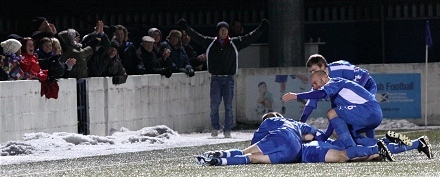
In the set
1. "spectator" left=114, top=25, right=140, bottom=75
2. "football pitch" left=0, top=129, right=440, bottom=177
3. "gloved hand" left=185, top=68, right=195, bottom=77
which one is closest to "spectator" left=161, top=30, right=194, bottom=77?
"gloved hand" left=185, top=68, right=195, bottom=77

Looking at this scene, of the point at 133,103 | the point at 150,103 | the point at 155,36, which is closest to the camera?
the point at 133,103

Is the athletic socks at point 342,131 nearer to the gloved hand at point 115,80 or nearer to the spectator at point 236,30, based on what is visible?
the gloved hand at point 115,80

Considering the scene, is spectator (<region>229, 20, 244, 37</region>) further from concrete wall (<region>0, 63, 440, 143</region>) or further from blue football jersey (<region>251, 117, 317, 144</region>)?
blue football jersey (<region>251, 117, 317, 144</region>)

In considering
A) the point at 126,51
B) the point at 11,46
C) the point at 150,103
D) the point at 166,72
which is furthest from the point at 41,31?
the point at 166,72

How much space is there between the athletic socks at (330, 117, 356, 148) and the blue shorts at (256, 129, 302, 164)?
1.67ft

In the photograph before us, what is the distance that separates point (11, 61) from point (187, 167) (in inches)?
223

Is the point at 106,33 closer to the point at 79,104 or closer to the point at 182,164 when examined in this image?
the point at 79,104

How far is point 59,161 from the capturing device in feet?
60.0

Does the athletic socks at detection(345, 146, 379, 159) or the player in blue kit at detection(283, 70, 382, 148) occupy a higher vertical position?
the player in blue kit at detection(283, 70, 382, 148)

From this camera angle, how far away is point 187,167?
16219 millimetres

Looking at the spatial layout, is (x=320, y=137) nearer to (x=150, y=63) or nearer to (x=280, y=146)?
(x=280, y=146)

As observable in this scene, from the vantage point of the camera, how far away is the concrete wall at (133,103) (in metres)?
20.9

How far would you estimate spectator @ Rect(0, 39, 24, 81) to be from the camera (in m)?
20.8

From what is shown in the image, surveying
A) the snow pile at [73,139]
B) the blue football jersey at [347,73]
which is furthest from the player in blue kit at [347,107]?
the snow pile at [73,139]
